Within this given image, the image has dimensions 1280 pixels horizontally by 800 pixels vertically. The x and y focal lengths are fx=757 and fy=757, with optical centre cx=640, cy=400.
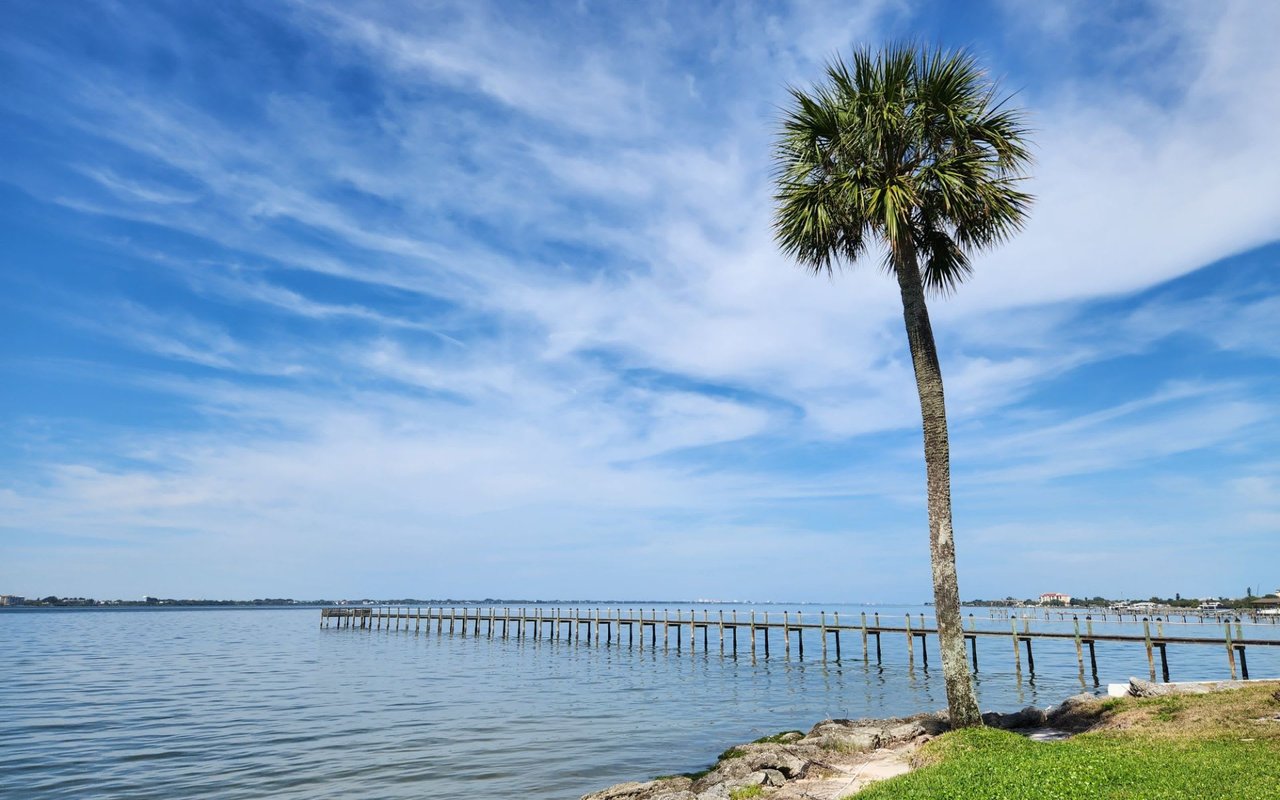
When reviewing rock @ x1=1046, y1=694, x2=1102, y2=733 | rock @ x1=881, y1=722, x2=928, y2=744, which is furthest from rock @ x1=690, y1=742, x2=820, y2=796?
rock @ x1=1046, y1=694, x2=1102, y2=733

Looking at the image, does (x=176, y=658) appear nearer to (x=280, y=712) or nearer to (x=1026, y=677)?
(x=280, y=712)

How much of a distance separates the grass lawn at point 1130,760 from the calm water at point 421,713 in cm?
886

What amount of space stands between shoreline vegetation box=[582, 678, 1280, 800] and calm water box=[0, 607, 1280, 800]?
431cm

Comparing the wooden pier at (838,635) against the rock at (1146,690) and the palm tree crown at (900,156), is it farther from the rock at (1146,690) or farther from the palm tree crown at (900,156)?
the palm tree crown at (900,156)

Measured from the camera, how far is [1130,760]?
385 inches

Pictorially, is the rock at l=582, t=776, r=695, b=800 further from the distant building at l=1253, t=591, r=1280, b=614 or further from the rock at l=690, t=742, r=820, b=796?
the distant building at l=1253, t=591, r=1280, b=614

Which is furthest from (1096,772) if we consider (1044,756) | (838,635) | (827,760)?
(838,635)

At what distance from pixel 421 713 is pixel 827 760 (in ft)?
62.7

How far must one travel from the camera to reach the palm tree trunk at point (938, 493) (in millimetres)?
13672

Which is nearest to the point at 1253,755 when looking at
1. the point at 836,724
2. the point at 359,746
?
the point at 836,724

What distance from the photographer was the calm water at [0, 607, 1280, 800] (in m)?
Answer: 18.2

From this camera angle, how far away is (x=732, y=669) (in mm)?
47000

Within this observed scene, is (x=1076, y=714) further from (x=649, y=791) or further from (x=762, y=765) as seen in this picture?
(x=649, y=791)

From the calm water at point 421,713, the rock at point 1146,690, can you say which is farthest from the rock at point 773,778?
the rock at point 1146,690
